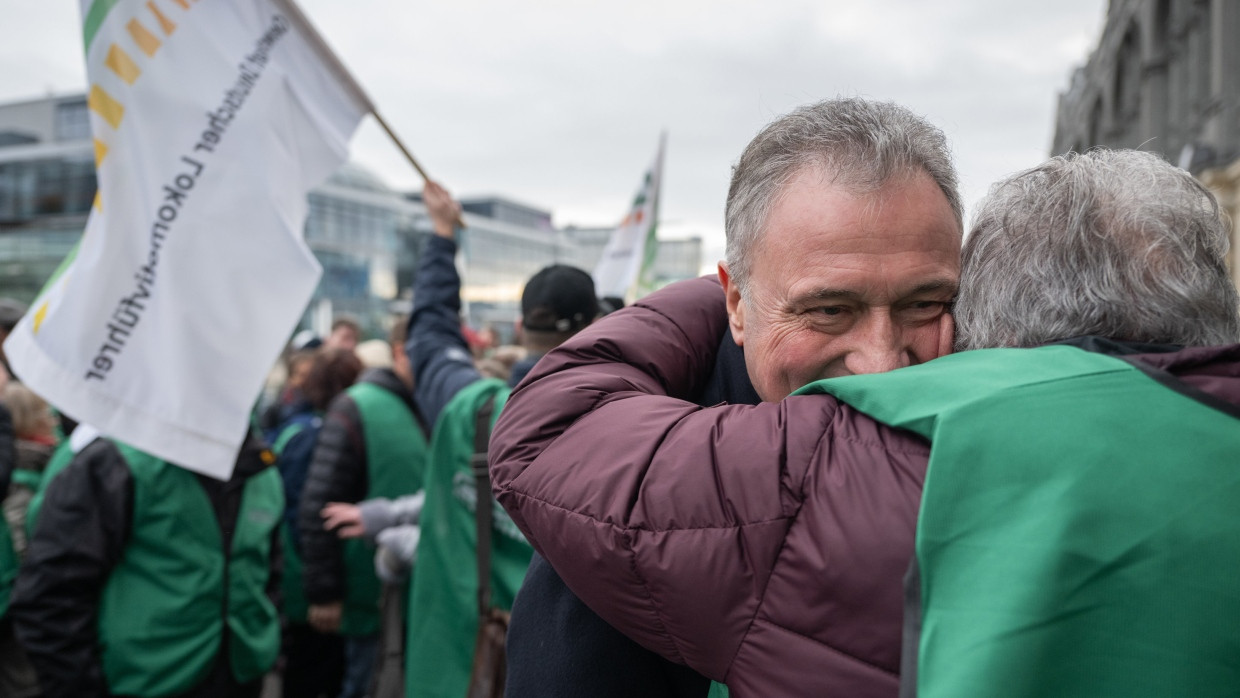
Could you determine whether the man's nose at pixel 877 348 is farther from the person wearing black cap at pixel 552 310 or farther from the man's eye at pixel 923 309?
the person wearing black cap at pixel 552 310

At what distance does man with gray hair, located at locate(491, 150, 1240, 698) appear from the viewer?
83 centimetres

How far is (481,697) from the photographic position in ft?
8.86

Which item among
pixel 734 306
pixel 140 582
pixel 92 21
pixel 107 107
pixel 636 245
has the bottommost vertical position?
pixel 140 582

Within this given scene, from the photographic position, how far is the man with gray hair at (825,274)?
1310 mm

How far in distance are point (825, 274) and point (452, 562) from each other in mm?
2176

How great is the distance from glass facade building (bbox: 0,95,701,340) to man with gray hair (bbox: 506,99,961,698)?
1058 inches

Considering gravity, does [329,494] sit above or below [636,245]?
below

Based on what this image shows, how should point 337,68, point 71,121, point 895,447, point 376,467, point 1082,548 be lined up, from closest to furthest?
point 1082,548 → point 895,447 → point 337,68 → point 376,467 → point 71,121

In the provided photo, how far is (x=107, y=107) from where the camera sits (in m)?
2.92

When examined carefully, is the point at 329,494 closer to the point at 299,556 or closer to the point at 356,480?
the point at 356,480

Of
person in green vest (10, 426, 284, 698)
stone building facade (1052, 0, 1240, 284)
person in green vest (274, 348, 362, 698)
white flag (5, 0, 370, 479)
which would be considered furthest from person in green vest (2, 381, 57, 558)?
stone building facade (1052, 0, 1240, 284)

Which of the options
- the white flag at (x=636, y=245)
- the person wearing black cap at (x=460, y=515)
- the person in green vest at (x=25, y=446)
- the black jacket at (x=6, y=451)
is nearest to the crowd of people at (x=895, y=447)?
Answer: the person wearing black cap at (x=460, y=515)

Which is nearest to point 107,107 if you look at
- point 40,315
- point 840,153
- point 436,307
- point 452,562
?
point 40,315

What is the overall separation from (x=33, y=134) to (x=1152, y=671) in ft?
212
